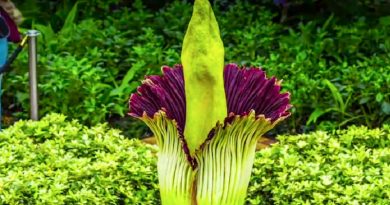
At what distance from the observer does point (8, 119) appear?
7.42 metres

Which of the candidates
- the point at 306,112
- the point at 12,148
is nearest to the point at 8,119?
the point at 306,112

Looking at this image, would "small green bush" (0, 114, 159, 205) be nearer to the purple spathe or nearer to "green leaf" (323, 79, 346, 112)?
the purple spathe

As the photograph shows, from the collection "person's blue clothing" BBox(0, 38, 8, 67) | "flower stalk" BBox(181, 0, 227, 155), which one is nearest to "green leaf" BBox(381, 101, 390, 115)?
"person's blue clothing" BBox(0, 38, 8, 67)

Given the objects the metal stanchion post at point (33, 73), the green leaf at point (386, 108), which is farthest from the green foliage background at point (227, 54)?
the metal stanchion post at point (33, 73)

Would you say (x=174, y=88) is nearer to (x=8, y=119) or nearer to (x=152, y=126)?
(x=152, y=126)

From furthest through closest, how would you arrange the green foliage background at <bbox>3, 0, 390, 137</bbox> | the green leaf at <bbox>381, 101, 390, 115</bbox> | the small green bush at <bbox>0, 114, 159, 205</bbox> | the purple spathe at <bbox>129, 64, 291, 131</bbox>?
1. the green foliage background at <bbox>3, 0, 390, 137</bbox>
2. the green leaf at <bbox>381, 101, 390, 115</bbox>
3. the small green bush at <bbox>0, 114, 159, 205</bbox>
4. the purple spathe at <bbox>129, 64, 291, 131</bbox>

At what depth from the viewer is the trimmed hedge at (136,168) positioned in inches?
171

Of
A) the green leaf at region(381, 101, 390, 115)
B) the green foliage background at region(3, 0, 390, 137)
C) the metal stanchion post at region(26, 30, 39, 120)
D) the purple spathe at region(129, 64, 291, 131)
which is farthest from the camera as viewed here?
the green foliage background at region(3, 0, 390, 137)

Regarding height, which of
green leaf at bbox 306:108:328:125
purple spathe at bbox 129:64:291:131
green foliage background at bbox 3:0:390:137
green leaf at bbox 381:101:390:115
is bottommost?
green leaf at bbox 306:108:328:125

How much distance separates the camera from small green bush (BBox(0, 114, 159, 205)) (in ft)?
14.2

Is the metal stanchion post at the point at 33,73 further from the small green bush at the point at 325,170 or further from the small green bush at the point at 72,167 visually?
the small green bush at the point at 325,170

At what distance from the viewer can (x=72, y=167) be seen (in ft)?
14.9

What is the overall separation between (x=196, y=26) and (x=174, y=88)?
0.38 metres

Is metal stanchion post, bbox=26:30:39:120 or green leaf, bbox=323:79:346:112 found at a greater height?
metal stanchion post, bbox=26:30:39:120
